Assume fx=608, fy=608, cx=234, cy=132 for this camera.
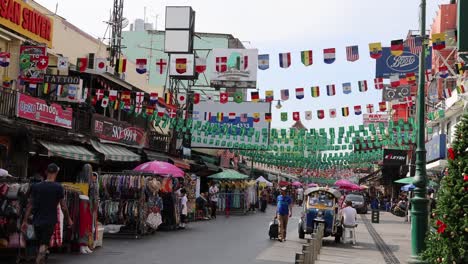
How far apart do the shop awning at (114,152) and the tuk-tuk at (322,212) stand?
8.72 metres

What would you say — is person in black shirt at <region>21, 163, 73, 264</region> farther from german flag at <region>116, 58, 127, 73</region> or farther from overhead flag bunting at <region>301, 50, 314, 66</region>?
german flag at <region>116, 58, 127, 73</region>

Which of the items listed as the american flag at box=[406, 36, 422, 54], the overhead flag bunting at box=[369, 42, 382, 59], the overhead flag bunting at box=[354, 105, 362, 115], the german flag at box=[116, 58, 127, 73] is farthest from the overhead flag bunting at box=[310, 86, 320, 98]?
the german flag at box=[116, 58, 127, 73]

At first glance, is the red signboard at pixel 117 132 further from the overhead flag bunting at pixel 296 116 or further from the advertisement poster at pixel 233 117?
the advertisement poster at pixel 233 117

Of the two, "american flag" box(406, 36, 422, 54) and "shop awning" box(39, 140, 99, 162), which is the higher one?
"american flag" box(406, 36, 422, 54)

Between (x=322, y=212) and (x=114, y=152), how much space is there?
33.5 feet

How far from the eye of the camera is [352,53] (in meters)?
22.8

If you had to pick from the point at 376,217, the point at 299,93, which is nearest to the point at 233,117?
the point at 376,217

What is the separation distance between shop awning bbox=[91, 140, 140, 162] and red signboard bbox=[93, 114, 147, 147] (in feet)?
1.18

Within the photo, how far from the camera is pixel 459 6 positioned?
9961 millimetres

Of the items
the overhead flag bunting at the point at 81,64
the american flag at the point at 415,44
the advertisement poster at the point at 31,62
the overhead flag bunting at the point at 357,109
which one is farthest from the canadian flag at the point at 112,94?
the american flag at the point at 415,44

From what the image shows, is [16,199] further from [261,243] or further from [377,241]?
[377,241]

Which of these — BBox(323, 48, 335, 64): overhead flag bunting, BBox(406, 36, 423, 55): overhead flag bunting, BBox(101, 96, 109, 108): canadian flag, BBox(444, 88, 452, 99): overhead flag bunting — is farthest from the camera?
BBox(444, 88, 452, 99): overhead flag bunting

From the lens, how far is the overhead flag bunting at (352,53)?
896 inches

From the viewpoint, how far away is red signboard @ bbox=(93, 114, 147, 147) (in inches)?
1053
